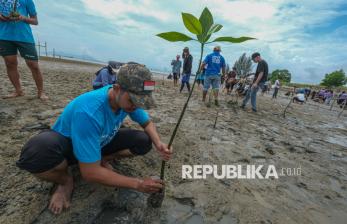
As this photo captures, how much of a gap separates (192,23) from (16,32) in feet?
10.8

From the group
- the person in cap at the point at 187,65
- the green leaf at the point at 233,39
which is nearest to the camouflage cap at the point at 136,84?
the green leaf at the point at 233,39

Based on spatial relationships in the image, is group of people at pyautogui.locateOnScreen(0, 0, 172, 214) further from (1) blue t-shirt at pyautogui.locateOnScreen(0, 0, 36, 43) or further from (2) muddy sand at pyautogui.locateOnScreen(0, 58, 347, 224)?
(1) blue t-shirt at pyautogui.locateOnScreen(0, 0, 36, 43)

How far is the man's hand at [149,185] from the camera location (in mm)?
1573

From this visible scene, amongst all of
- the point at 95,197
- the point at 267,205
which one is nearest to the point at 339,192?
the point at 267,205

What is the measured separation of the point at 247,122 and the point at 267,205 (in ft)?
11.6

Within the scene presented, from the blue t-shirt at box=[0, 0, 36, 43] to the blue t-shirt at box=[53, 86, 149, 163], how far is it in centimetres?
253

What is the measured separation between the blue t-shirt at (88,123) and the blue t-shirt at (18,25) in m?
2.53

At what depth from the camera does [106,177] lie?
4.91 ft

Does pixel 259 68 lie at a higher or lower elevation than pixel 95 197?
higher

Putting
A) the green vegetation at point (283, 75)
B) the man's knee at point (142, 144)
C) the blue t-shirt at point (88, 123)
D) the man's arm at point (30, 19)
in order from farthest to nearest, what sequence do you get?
the green vegetation at point (283, 75)
the man's arm at point (30, 19)
the man's knee at point (142, 144)
the blue t-shirt at point (88, 123)

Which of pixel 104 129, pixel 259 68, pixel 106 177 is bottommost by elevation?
pixel 106 177

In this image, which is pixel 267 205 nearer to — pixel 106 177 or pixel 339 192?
pixel 339 192

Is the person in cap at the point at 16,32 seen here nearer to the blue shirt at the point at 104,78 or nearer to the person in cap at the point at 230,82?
the blue shirt at the point at 104,78

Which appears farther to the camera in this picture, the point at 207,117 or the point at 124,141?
the point at 207,117
